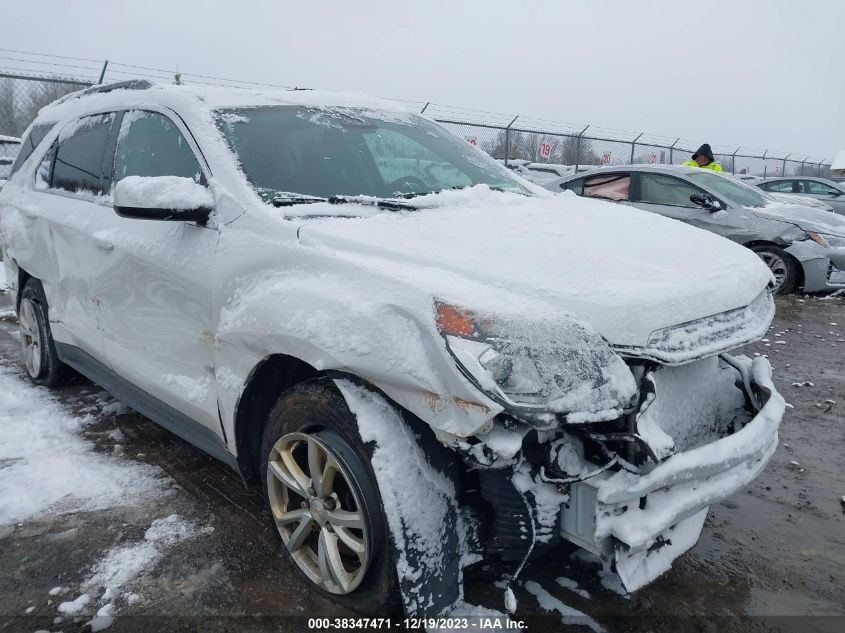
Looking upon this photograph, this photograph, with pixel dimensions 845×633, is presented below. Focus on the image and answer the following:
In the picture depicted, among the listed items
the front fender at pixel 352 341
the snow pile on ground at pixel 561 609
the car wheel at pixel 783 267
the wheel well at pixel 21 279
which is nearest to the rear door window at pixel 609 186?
the car wheel at pixel 783 267

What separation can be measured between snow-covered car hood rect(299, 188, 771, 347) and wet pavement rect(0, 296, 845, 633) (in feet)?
2.92

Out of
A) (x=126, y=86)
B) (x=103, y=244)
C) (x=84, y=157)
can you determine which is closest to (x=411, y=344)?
(x=103, y=244)

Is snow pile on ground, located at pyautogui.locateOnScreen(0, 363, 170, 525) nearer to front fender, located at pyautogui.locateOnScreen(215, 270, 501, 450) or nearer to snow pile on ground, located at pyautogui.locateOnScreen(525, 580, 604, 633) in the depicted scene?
front fender, located at pyautogui.locateOnScreen(215, 270, 501, 450)

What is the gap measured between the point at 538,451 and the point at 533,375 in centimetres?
24

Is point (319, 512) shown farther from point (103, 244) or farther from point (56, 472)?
point (103, 244)

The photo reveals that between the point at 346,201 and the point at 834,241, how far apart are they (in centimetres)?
704

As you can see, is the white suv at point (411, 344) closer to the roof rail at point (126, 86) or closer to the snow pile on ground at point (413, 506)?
the snow pile on ground at point (413, 506)

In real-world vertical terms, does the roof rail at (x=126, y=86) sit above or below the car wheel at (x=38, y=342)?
above

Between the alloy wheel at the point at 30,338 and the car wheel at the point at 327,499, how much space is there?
2.79 meters

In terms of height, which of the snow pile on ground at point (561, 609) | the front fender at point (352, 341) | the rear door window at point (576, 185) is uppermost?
the front fender at point (352, 341)

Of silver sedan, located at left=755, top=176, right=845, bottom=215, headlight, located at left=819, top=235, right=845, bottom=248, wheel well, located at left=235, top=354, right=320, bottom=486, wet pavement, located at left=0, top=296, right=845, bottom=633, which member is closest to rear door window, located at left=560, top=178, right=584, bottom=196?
headlight, located at left=819, top=235, right=845, bottom=248

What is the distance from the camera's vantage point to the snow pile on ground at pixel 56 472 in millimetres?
3010

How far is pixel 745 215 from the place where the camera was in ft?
25.4

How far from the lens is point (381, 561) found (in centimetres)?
205
